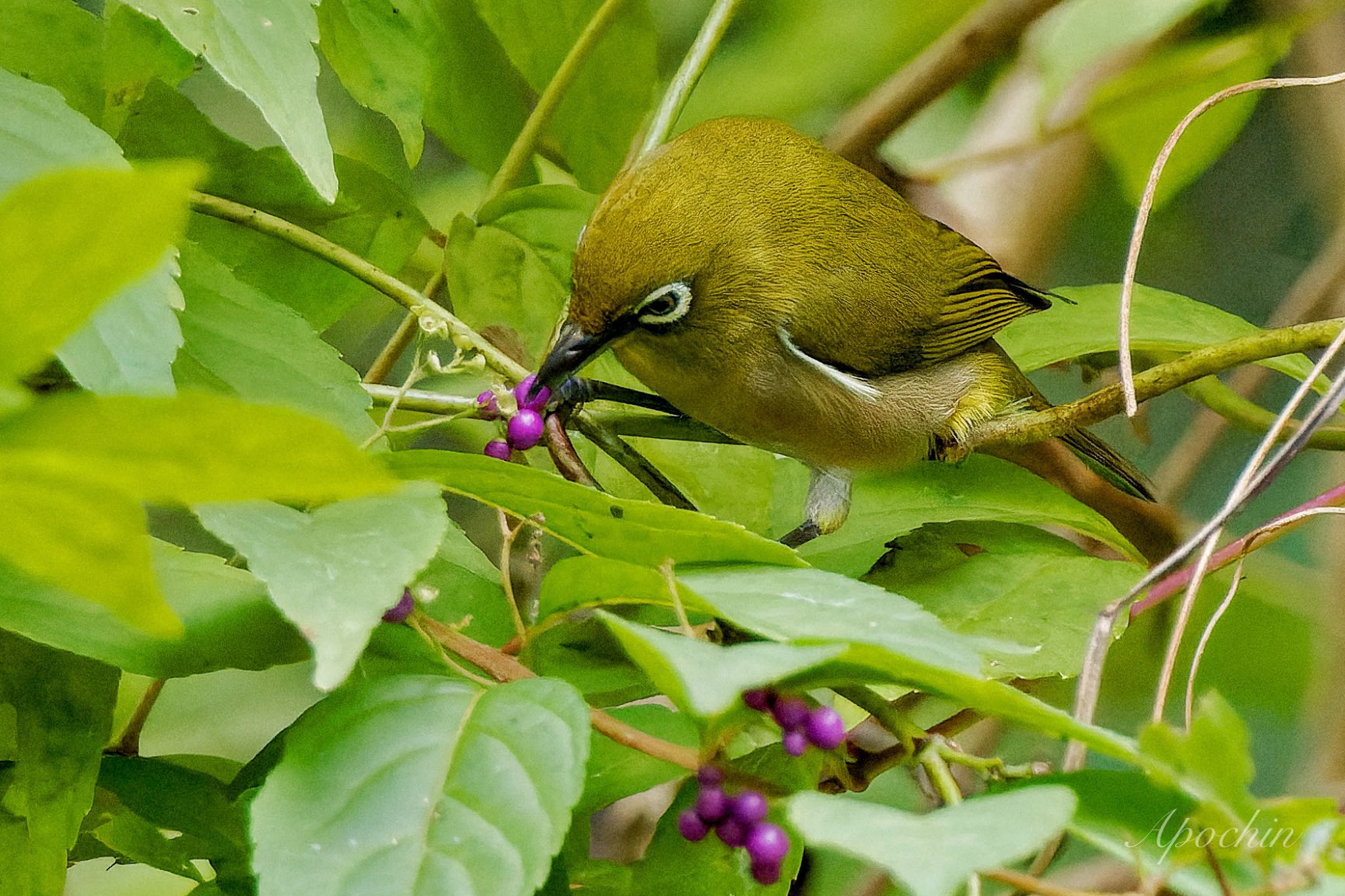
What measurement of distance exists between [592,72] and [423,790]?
4.04 ft

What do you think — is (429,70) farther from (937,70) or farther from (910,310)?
(937,70)

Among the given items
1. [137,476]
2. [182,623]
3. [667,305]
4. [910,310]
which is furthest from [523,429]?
[910,310]

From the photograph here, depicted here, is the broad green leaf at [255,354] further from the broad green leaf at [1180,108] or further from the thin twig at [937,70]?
the broad green leaf at [1180,108]

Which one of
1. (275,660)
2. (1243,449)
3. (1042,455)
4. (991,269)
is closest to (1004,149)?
(991,269)

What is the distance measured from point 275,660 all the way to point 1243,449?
2.53 metres

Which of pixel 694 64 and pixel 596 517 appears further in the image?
pixel 694 64

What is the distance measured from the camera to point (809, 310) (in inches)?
74.3

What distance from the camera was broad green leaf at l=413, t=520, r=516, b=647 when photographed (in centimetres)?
103

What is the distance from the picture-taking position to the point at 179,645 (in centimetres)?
86

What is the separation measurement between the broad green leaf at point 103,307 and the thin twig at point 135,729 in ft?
1.39

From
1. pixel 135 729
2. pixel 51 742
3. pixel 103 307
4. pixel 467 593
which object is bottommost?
pixel 135 729

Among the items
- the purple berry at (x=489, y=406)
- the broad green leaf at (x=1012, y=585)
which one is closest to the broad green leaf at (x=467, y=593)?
the purple berry at (x=489, y=406)

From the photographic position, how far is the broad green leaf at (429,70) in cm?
135
